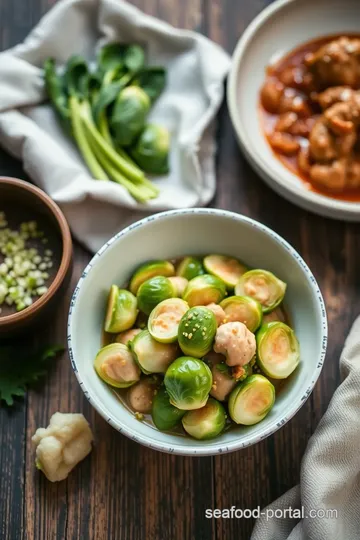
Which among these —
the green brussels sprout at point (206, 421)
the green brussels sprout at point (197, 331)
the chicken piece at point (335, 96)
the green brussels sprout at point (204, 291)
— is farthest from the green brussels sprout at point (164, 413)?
the chicken piece at point (335, 96)

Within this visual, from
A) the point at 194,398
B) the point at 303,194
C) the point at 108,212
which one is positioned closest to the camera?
the point at 194,398

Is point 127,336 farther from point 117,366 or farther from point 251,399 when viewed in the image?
point 251,399

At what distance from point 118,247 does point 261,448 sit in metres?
0.73

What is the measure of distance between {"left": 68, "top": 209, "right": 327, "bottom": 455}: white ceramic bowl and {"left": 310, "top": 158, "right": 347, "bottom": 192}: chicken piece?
402 millimetres

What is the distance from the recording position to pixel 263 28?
242cm

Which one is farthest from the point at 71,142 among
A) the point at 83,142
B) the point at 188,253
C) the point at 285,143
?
the point at 285,143

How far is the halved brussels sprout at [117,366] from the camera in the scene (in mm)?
1880

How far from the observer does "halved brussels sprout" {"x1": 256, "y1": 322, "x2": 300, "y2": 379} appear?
6.10 feet

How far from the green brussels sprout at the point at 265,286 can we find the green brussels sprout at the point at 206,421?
31cm

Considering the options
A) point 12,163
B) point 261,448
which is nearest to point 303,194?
point 261,448

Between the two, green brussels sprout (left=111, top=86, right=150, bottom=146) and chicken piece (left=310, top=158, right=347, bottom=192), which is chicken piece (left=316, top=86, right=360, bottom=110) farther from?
green brussels sprout (left=111, top=86, right=150, bottom=146)

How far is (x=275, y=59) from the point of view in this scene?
248 cm

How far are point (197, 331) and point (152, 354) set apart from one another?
153 millimetres

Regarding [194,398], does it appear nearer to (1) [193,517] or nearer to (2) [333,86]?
(1) [193,517]
